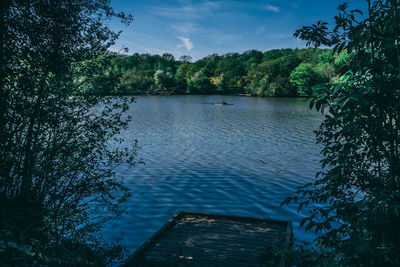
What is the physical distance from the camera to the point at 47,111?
5.79 meters

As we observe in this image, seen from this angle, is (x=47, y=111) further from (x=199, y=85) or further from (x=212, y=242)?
(x=199, y=85)

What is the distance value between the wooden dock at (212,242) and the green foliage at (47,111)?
117 cm

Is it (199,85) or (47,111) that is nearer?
(47,111)

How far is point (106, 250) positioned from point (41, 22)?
18.8 feet

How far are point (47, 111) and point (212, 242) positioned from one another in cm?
525

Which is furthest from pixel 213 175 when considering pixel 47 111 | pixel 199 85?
pixel 199 85

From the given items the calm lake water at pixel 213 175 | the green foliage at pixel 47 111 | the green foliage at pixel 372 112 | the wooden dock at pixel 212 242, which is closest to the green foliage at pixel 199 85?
the calm lake water at pixel 213 175

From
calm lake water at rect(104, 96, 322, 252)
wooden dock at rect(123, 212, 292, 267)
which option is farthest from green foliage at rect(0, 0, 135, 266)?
calm lake water at rect(104, 96, 322, 252)

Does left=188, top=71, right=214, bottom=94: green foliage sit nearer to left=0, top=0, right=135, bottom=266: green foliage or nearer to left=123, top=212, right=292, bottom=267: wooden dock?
left=123, top=212, right=292, bottom=267: wooden dock

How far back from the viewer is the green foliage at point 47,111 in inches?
206

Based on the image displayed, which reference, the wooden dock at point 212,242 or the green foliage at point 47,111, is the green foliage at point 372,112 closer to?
the wooden dock at point 212,242

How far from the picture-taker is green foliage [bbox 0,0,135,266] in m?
5.24

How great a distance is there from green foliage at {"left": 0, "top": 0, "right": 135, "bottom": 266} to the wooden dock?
117 centimetres

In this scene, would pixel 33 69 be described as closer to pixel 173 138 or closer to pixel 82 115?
pixel 82 115
